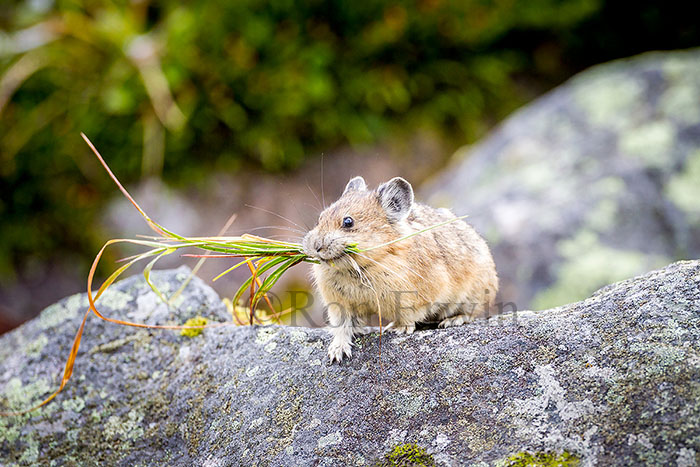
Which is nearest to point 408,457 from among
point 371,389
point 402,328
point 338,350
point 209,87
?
point 371,389

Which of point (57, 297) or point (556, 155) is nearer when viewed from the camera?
→ point (556, 155)

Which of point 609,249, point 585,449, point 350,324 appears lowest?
point 585,449

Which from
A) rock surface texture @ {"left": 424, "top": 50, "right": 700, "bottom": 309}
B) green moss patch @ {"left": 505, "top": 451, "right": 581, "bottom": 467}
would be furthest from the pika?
rock surface texture @ {"left": 424, "top": 50, "right": 700, "bottom": 309}

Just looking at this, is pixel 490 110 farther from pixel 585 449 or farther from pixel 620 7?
pixel 585 449

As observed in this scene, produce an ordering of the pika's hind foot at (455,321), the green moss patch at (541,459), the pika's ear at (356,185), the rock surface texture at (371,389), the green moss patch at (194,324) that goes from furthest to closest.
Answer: the pika's ear at (356,185)
the green moss patch at (194,324)
the pika's hind foot at (455,321)
the rock surface texture at (371,389)
the green moss patch at (541,459)

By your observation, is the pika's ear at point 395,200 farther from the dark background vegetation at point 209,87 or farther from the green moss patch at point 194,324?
the dark background vegetation at point 209,87

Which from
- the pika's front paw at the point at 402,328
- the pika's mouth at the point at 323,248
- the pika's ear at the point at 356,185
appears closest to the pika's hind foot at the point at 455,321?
the pika's front paw at the point at 402,328

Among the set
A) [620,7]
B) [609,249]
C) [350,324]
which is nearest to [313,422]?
[350,324]
